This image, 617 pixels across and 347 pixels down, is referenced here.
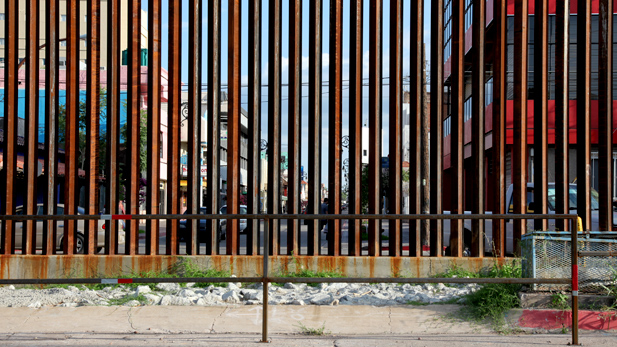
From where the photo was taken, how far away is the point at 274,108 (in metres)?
9.07

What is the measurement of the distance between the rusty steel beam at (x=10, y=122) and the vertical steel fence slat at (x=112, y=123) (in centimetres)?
144

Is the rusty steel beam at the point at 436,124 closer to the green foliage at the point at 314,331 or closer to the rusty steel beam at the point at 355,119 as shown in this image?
the rusty steel beam at the point at 355,119

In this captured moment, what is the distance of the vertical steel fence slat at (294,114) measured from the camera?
898 cm

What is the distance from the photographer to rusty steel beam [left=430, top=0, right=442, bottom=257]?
29.2ft

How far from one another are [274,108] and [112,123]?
2.41 meters

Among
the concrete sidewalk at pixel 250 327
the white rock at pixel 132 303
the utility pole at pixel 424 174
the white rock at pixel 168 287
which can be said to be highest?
the utility pole at pixel 424 174

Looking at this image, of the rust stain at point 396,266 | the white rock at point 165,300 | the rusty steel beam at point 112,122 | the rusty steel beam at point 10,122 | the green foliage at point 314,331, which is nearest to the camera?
the green foliage at point 314,331

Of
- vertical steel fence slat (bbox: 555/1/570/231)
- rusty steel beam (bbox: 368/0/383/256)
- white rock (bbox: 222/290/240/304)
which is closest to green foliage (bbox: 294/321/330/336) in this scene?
white rock (bbox: 222/290/240/304)

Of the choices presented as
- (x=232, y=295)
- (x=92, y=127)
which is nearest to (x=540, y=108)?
(x=232, y=295)

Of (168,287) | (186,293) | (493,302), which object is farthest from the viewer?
(168,287)

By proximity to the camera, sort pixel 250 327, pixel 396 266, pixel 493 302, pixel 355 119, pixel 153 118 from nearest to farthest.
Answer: pixel 250 327 < pixel 493 302 < pixel 396 266 < pixel 355 119 < pixel 153 118

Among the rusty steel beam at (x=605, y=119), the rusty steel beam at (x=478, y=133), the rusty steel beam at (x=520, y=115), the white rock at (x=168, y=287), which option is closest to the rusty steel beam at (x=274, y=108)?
the white rock at (x=168, y=287)

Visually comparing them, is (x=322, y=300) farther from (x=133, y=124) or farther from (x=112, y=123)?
(x=112, y=123)

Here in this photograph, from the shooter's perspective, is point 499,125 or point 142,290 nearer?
point 142,290
